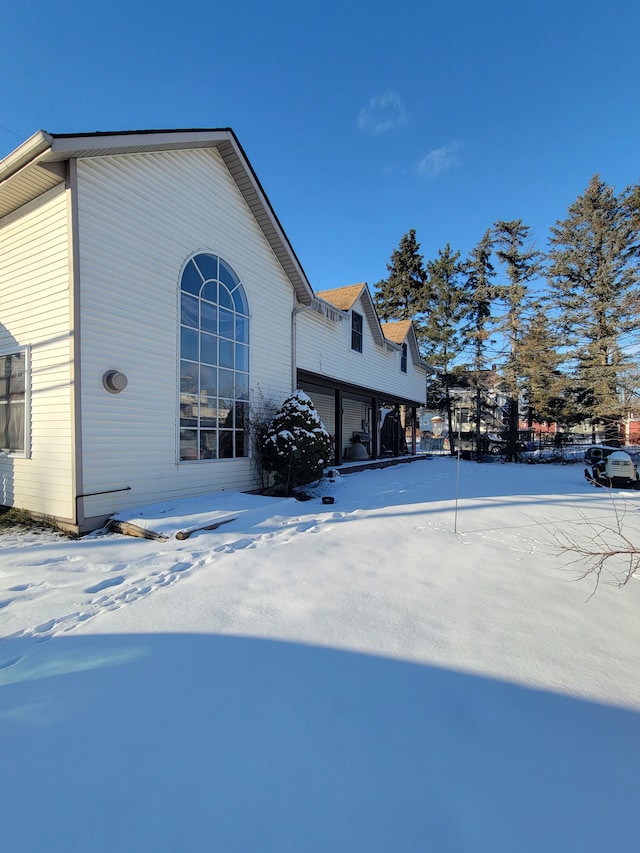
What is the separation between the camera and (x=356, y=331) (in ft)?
46.3

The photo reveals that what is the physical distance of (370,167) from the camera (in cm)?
1328

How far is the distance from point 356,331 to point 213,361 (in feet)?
25.0

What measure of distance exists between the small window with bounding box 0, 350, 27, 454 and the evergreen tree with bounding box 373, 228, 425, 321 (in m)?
27.3

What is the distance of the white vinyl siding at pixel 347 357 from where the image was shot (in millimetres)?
11094

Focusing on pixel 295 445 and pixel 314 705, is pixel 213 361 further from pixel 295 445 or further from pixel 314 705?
pixel 314 705

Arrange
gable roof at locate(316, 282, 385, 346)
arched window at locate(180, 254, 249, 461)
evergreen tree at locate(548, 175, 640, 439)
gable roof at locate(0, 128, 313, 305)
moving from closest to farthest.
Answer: gable roof at locate(0, 128, 313, 305) < arched window at locate(180, 254, 249, 461) < gable roof at locate(316, 282, 385, 346) < evergreen tree at locate(548, 175, 640, 439)

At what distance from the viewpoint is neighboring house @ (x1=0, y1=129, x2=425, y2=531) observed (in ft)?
17.8

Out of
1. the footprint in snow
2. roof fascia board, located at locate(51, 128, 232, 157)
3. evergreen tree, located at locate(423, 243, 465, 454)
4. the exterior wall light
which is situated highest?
evergreen tree, located at locate(423, 243, 465, 454)

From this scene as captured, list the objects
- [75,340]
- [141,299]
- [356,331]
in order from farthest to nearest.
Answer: [356,331] → [141,299] → [75,340]

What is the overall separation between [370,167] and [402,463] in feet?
36.9

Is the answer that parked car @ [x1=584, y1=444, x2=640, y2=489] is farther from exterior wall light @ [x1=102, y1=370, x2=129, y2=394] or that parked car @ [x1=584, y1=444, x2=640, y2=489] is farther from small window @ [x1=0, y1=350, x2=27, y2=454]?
small window @ [x1=0, y1=350, x2=27, y2=454]

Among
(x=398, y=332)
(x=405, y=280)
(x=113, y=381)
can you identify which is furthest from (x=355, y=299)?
(x=405, y=280)

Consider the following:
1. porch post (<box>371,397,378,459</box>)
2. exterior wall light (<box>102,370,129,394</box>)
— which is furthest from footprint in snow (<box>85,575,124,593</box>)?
porch post (<box>371,397,378,459</box>)

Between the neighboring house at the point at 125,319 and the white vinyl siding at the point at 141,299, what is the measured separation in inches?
0.8
